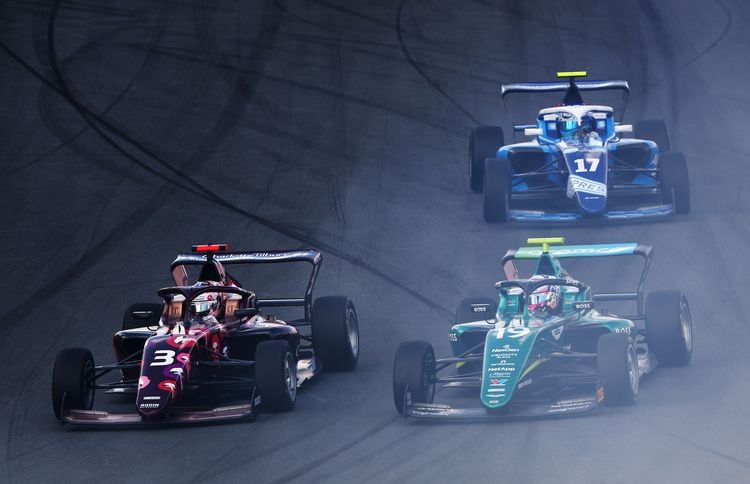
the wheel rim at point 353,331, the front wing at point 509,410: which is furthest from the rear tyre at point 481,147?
the front wing at point 509,410

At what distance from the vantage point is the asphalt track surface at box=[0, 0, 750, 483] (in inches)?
520

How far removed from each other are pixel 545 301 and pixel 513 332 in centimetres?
93

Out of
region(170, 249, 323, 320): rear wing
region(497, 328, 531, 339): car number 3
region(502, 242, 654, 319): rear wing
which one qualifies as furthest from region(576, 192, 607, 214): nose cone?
region(497, 328, 531, 339): car number 3

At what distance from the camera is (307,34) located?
3127 centimetres

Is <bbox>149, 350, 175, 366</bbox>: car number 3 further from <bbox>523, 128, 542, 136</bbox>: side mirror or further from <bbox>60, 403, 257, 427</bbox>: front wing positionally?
<bbox>523, 128, 542, 136</bbox>: side mirror

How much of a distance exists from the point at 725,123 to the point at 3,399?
50.7ft

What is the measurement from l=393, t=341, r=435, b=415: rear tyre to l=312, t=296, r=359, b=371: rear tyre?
8.32 feet

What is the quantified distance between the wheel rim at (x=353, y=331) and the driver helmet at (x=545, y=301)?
2784mm

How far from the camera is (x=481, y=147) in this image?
2281cm

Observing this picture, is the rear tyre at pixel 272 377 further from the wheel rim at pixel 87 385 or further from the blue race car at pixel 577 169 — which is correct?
the blue race car at pixel 577 169

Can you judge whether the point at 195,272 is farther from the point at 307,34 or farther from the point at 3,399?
the point at 307,34

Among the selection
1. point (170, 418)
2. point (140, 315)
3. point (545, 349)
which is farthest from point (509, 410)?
point (140, 315)

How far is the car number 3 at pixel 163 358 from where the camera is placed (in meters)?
14.6

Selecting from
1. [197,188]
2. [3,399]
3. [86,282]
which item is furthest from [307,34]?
[3,399]
